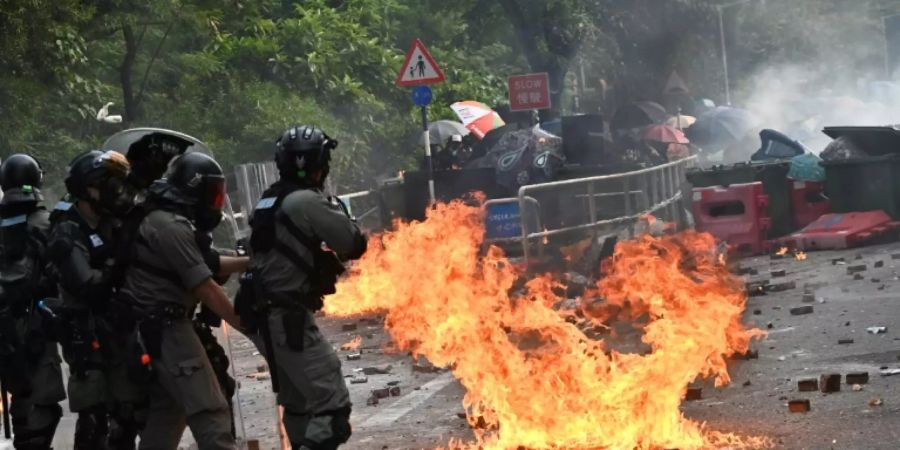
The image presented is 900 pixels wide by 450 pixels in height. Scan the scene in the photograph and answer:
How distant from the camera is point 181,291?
6.98m

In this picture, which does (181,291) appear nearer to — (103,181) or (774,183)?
(103,181)

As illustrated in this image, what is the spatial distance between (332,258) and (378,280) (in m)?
10.2

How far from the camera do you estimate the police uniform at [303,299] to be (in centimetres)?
676

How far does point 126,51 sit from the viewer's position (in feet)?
79.3

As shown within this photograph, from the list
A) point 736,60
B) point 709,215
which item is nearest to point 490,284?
point 709,215

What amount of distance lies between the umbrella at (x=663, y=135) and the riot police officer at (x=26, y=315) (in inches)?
886

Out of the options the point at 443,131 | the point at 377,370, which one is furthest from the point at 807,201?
the point at 443,131

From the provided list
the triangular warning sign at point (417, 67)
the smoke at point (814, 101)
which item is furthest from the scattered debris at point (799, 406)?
the smoke at point (814, 101)

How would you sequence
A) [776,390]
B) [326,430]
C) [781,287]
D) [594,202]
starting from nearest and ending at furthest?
[326,430] < [776,390] < [781,287] < [594,202]

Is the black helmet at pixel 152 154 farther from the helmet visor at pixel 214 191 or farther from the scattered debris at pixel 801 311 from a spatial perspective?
the scattered debris at pixel 801 311

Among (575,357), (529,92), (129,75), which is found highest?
(129,75)

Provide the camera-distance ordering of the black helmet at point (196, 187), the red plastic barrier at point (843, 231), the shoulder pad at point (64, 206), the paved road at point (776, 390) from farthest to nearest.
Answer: the red plastic barrier at point (843, 231) < the paved road at point (776, 390) < the shoulder pad at point (64, 206) < the black helmet at point (196, 187)

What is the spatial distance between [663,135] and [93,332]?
80.5 ft

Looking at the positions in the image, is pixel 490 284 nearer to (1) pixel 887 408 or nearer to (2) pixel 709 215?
(1) pixel 887 408
